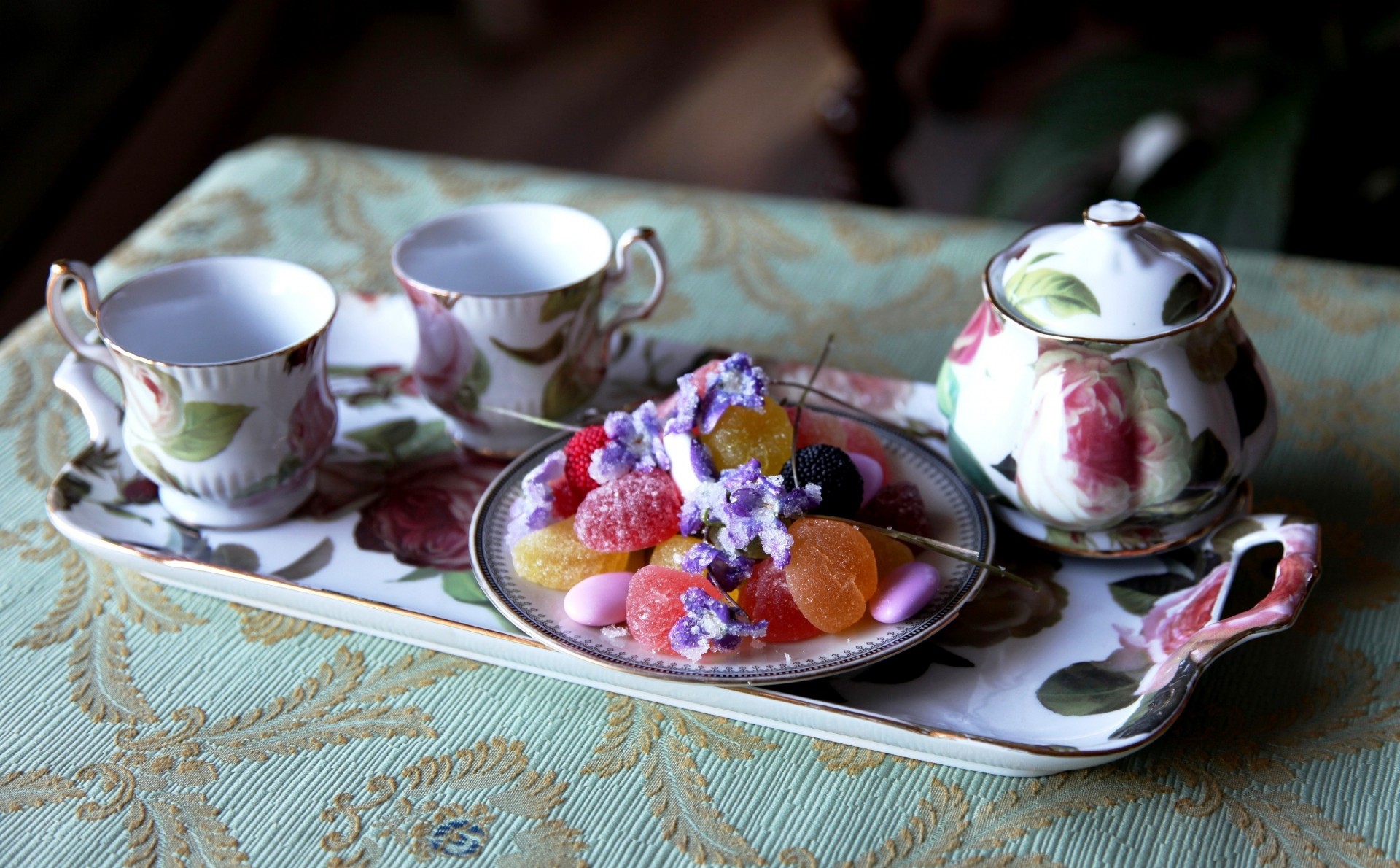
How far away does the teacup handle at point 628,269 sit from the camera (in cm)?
72

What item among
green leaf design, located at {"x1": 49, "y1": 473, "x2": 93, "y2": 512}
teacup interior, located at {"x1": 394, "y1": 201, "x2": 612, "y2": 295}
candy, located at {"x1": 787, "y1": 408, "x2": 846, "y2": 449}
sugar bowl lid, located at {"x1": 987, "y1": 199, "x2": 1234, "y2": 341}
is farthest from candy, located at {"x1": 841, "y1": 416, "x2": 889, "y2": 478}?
green leaf design, located at {"x1": 49, "y1": 473, "x2": 93, "y2": 512}

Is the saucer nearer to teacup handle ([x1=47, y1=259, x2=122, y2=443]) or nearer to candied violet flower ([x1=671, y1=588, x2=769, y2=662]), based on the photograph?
candied violet flower ([x1=671, y1=588, x2=769, y2=662])

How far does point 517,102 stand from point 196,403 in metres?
Result: 1.95

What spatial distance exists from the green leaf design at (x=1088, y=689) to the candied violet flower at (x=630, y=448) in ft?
0.69

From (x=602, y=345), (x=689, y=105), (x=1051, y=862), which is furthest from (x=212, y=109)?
(x=1051, y=862)

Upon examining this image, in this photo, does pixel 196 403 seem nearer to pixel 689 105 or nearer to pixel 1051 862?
pixel 1051 862

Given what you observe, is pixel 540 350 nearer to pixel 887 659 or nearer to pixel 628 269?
pixel 628 269

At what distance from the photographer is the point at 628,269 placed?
2.42 ft

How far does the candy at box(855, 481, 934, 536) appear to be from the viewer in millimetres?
597

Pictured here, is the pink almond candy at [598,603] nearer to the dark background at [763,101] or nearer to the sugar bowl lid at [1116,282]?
the sugar bowl lid at [1116,282]

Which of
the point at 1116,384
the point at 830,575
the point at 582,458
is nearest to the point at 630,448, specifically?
the point at 582,458

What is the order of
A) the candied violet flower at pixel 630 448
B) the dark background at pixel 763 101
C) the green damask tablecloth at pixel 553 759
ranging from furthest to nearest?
the dark background at pixel 763 101 → the candied violet flower at pixel 630 448 → the green damask tablecloth at pixel 553 759

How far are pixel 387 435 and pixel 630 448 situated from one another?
0.22 meters

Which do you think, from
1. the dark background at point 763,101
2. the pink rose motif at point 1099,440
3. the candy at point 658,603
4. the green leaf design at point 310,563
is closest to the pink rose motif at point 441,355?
the green leaf design at point 310,563
